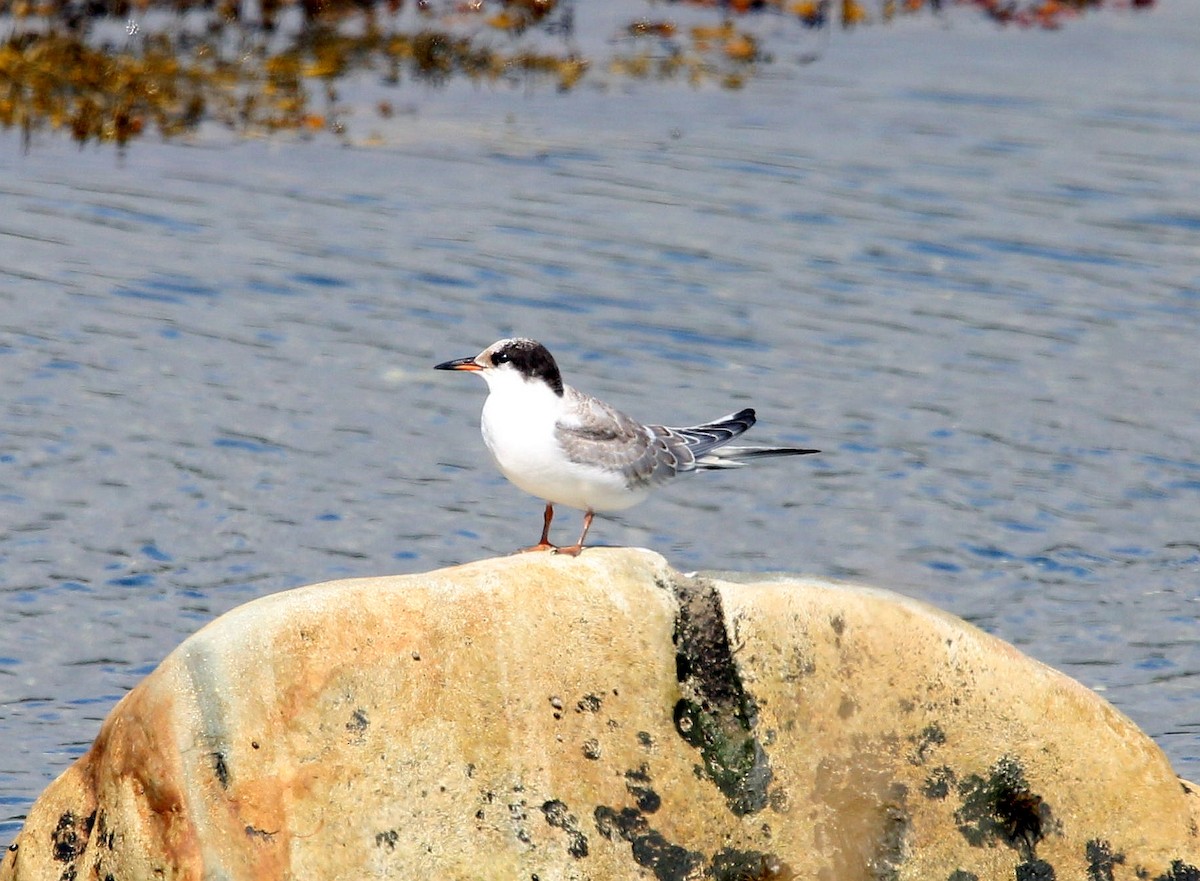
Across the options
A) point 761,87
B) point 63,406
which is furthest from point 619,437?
point 761,87

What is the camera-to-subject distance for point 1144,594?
9.41 m

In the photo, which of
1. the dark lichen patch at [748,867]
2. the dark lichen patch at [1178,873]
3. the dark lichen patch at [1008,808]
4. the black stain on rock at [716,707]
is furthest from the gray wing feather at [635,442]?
the dark lichen patch at [1178,873]

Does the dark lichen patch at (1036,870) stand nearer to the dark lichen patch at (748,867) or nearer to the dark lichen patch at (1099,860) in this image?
the dark lichen patch at (1099,860)

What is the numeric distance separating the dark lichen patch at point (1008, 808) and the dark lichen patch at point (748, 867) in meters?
0.68

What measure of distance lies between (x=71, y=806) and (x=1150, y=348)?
30.6 feet

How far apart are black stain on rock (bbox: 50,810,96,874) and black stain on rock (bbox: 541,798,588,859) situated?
145 cm

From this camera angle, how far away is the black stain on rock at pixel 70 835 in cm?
541

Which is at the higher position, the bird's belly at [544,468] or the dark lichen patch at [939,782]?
the bird's belly at [544,468]

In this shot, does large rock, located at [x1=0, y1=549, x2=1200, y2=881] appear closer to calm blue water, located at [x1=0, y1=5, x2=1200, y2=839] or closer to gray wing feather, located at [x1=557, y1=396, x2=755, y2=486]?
gray wing feather, located at [x1=557, y1=396, x2=755, y2=486]

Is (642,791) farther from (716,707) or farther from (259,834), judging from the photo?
(259,834)

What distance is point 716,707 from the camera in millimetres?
5566

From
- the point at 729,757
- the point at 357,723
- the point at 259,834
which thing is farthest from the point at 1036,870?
the point at 259,834

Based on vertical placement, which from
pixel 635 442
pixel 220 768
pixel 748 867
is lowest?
pixel 748 867

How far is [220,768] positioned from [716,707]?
1.60 meters
